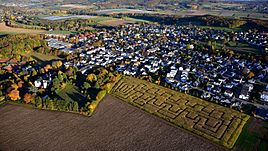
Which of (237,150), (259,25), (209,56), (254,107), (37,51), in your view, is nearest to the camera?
(237,150)

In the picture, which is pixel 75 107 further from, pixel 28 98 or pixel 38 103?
pixel 28 98

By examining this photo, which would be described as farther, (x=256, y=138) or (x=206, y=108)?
(x=206, y=108)

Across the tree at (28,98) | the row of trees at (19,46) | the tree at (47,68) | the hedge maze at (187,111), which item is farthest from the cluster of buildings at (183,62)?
the tree at (28,98)

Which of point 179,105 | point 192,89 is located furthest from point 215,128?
point 192,89

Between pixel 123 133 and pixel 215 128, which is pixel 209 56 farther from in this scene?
pixel 123 133

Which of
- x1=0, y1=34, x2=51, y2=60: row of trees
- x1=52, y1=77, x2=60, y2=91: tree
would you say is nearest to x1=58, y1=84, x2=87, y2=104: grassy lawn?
x1=52, y1=77, x2=60, y2=91: tree

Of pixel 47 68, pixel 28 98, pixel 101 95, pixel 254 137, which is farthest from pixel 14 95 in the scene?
pixel 254 137
